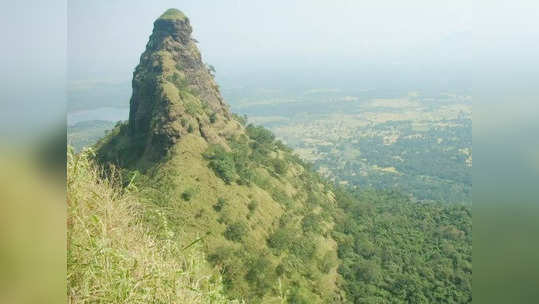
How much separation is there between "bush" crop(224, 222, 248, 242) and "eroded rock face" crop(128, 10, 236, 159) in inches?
101

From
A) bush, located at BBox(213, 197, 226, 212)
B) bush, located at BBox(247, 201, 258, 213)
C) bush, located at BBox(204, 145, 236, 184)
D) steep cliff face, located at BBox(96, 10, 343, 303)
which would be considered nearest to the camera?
steep cliff face, located at BBox(96, 10, 343, 303)

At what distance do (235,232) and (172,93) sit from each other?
3951mm

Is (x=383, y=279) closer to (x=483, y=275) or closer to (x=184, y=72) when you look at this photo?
(x=184, y=72)

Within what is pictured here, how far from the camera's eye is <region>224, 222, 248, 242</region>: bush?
8.30 m

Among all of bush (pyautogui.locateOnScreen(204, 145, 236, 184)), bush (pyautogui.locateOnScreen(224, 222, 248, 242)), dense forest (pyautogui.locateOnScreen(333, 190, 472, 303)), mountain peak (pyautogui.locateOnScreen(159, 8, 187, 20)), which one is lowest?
dense forest (pyautogui.locateOnScreen(333, 190, 472, 303))

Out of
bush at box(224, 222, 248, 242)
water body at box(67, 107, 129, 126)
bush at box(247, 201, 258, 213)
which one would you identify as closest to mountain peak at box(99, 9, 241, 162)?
water body at box(67, 107, 129, 126)

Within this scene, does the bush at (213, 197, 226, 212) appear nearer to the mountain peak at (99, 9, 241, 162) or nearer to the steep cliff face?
the steep cliff face

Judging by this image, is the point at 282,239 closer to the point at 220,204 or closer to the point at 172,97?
the point at 220,204

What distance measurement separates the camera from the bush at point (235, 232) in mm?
8305

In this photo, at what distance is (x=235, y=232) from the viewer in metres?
8.38

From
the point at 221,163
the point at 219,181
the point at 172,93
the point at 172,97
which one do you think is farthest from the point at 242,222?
the point at 172,93

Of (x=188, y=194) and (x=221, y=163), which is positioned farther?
(x=221, y=163)

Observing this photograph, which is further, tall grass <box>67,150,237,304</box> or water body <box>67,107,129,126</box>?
water body <box>67,107,129,126</box>

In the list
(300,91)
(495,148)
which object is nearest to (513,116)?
(495,148)
